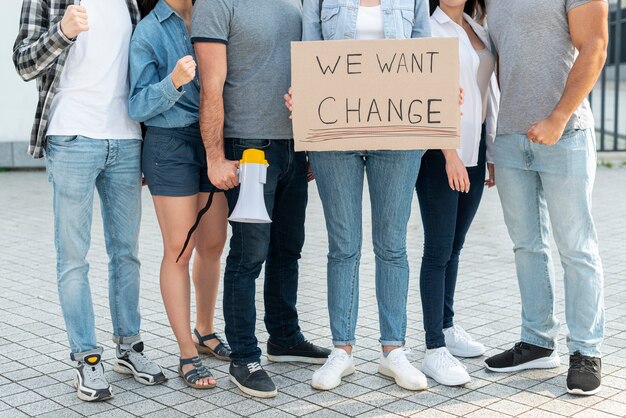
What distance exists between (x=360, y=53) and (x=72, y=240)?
4.87ft

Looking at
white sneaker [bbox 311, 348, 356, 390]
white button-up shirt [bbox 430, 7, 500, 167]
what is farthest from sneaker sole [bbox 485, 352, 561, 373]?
white button-up shirt [bbox 430, 7, 500, 167]

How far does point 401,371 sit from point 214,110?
4.69 ft

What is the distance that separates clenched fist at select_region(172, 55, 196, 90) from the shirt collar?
0.30m

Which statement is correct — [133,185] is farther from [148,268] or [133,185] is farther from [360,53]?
[148,268]

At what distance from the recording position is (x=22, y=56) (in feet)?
12.4

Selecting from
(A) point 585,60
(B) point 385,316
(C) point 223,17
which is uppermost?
(C) point 223,17

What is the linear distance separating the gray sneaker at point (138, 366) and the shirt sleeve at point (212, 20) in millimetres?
1503

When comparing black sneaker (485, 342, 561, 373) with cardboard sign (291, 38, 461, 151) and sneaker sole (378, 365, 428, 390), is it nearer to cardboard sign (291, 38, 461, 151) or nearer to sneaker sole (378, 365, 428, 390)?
sneaker sole (378, 365, 428, 390)

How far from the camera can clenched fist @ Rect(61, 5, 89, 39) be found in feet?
12.0

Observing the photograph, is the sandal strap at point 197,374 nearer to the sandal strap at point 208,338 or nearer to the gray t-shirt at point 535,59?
the sandal strap at point 208,338

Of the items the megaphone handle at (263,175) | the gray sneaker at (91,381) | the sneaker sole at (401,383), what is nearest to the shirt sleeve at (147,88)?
the megaphone handle at (263,175)

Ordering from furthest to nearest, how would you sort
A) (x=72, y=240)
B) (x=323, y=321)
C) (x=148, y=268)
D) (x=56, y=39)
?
(x=148, y=268)
(x=323, y=321)
(x=72, y=240)
(x=56, y=39)

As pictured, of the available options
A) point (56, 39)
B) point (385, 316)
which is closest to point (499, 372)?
point (385, 316)

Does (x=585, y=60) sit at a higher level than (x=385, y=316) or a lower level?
higher
